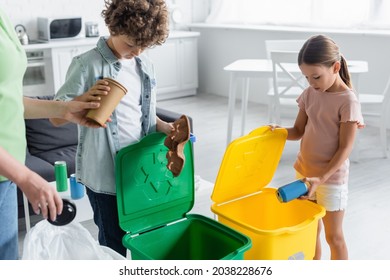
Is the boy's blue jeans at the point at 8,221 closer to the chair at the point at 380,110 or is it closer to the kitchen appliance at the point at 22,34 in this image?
the chair at the point at 380,110

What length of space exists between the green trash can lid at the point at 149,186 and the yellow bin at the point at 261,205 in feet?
0.38

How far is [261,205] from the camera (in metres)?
2.00

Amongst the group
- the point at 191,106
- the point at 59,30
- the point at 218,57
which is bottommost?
the point at 191,106

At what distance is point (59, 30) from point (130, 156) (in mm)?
3972

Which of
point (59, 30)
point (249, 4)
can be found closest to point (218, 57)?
point (249, 4)

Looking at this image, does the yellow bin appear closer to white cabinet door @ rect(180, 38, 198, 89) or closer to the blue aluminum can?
the blue aluminum can

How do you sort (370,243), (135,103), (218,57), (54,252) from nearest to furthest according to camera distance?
(54,252)
(135,103)
(370,243)
(218,57)

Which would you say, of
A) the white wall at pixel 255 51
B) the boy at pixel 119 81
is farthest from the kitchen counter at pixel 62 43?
the boy at pixel 119 81

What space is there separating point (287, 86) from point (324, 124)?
223 centimetres

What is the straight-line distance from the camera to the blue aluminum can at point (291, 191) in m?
1.70

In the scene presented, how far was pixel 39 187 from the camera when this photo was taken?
1129mm
